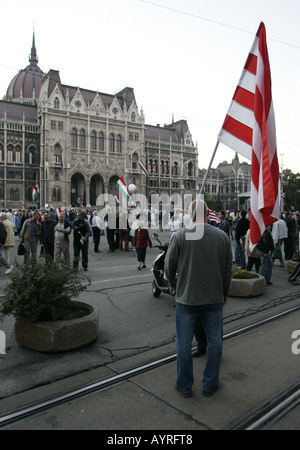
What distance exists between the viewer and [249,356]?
14.1 ft

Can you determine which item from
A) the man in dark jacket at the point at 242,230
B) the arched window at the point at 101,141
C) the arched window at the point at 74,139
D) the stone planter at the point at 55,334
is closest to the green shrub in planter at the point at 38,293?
the stone planter at the point at 55,334

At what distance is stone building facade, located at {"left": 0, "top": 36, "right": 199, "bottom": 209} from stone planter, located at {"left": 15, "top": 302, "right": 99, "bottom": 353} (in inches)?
1989

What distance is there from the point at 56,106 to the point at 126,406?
205 feet

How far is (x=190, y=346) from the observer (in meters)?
3.34

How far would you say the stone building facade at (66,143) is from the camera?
58094mm

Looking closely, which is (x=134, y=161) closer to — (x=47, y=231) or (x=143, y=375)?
(x=47, y=231)

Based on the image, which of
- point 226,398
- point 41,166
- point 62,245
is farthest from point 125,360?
point 41,166

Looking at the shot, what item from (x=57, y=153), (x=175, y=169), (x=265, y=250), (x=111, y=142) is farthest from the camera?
(x=175, y=169)

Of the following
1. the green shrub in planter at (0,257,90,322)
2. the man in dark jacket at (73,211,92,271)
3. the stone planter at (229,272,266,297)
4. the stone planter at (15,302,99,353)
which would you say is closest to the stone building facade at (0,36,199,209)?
the man in dark jacket at (73,211,92,271)

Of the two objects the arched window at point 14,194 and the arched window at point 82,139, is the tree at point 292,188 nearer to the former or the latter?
the arched window at point 82,139

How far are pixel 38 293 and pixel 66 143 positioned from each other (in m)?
58.4

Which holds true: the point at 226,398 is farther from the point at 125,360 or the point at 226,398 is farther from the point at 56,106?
the point at 56,106

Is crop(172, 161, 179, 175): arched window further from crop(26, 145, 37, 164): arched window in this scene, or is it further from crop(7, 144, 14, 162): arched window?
crop(7, 144, 14, 162): arched window

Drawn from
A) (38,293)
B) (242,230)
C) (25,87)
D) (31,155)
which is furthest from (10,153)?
(38,293)
